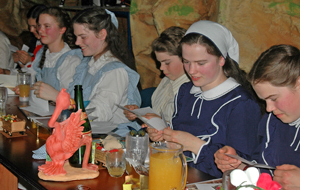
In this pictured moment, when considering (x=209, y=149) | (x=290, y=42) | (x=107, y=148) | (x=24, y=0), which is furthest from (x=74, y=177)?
(x=24, y=0)

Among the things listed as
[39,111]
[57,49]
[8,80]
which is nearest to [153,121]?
[39,111]

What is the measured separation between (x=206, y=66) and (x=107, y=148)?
2.40 feet

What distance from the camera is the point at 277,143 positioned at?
1.57 metres

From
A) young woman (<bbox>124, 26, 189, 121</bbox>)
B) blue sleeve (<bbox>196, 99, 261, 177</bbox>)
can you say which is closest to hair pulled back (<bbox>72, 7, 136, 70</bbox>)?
young woman (<bbox>124, 26, 189, 121</bbox>)

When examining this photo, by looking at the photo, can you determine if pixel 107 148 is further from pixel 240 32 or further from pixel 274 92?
pixel 240 32

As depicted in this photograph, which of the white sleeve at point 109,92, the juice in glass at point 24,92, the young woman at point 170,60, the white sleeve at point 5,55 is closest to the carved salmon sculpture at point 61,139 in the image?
the white sleeve at point 109,92

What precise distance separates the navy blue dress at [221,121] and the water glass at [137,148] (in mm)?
355

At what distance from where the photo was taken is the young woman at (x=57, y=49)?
3.11 meters

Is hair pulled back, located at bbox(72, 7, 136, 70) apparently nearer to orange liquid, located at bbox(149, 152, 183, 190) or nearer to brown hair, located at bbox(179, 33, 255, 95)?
brown hair, located at bbox(179, 33, 255, 95)

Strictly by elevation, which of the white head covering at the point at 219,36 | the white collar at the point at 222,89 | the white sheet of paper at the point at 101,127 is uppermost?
the white head covering at the point at 219,36

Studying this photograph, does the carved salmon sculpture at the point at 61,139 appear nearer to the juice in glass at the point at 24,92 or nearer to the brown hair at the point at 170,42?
the brown hair at the point at 170,42

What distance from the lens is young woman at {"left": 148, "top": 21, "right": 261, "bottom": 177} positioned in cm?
168

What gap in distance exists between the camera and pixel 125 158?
4.27 ft

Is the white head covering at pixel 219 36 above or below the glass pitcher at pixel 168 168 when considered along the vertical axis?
above
